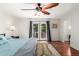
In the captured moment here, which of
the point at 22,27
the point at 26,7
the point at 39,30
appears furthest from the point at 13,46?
the point at 26,7

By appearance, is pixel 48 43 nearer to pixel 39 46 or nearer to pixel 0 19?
pixel 39 46

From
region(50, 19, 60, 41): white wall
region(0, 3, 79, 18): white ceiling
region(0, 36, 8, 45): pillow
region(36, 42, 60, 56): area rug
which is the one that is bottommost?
region(36, 42, 60, 56): area rug

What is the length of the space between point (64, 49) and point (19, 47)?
618mm

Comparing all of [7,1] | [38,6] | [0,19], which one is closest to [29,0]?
[38,6]

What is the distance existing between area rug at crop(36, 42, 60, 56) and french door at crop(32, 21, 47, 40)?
103mm

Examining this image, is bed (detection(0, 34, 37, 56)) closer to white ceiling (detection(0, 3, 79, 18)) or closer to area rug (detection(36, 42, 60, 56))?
area rug (detection(36, 42, 60, 56))

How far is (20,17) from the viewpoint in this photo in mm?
1576

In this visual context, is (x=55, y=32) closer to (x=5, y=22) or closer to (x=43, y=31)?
(x=43, y=31)

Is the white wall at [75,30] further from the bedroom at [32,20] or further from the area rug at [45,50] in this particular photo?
the area rug at [45,50]

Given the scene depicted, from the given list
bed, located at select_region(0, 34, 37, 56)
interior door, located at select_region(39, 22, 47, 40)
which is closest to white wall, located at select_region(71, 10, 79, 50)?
interior door, located at select_region(39, 22, 47, 40)

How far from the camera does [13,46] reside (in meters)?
1.58

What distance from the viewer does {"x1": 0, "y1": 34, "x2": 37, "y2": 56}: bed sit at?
1468 mm

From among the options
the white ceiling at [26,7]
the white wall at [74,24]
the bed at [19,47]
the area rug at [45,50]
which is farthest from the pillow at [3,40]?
the white wall at [74,24]

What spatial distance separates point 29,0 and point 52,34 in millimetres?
574
